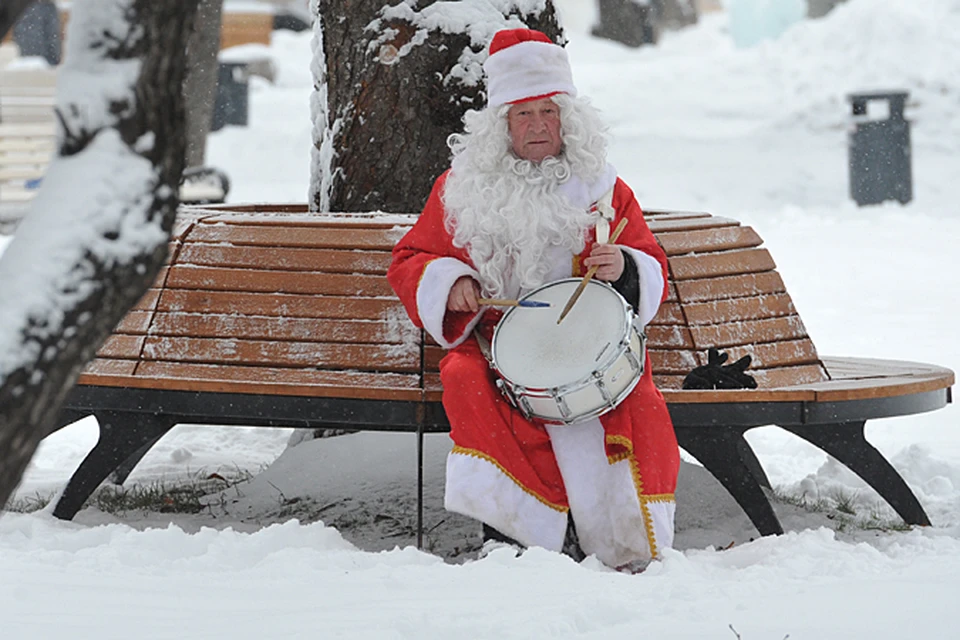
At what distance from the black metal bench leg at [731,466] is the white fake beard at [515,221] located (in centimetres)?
66

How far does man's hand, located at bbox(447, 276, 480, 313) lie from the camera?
4090mm

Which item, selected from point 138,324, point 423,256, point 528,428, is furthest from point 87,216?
point 138,324

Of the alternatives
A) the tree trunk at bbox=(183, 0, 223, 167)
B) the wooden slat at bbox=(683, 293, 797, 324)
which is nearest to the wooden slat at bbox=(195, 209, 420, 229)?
the wooden slat at bbox=(683, 293, 797, 324)

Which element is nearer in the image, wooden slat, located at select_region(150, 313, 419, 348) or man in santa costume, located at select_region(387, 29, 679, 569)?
man in santa costume, located at select_region(387, 29, 679, 569)

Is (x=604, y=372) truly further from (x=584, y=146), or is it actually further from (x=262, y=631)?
(x=262, y=631)

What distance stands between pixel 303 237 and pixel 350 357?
1.48 ft

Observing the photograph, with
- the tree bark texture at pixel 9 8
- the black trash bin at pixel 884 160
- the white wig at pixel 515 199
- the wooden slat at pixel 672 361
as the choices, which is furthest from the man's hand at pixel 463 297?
the black trash bin at pixel 884 160

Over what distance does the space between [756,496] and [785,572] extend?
0.84 m

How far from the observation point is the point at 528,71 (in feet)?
13.9

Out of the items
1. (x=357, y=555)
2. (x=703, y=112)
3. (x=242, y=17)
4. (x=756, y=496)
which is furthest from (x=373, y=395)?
(x=242, y=17)

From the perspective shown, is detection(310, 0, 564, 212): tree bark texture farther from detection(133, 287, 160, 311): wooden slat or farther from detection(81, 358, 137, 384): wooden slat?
detection(81, 358, 137, 384): wooden slat

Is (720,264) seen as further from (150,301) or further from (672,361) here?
(150,301)

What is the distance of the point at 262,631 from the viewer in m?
3.05

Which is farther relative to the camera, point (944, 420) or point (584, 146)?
point (944, 420)
